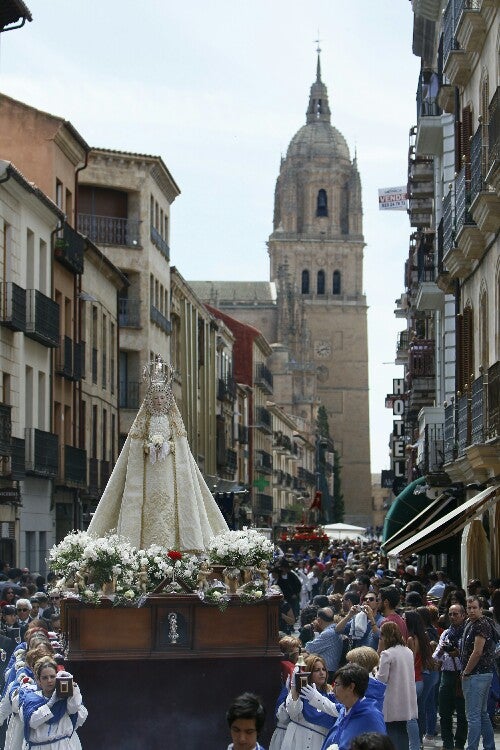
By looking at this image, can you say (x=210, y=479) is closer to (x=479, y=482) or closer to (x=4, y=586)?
(x=479, y=482)

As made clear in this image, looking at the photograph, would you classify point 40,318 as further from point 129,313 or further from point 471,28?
point 129,313

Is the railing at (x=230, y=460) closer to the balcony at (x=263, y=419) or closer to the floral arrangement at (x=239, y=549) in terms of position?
the balcony at (x=263, y=419)

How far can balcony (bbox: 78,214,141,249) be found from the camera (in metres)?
Result: 54.9

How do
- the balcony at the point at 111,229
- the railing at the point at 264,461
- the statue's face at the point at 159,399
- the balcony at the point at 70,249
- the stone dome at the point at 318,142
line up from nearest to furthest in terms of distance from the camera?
the statue's face at the point at 159,399 < the balcony at the point at 70,249 < the balcony at the point at 111,229 < the railing at the point at 264,461 < the stone dome at the point at 318,142

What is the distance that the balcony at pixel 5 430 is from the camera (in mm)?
29906

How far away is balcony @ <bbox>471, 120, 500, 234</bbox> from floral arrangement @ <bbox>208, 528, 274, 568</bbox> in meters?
10.5

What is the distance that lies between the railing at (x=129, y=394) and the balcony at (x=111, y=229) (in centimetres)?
453

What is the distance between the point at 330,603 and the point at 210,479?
50.7 meters

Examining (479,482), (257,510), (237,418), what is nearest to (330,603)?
(479,482)

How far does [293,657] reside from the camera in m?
12.5

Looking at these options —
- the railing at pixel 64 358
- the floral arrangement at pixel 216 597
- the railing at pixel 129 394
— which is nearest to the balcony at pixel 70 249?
the railing at pixel 64 358

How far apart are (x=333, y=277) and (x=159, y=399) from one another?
16050 centimetres

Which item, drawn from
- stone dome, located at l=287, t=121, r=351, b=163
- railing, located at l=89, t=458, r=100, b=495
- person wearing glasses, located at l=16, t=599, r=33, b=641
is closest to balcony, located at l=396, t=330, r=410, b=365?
railing, located at l=89, t=458, r=100, b=495

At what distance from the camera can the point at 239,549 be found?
13.0m
